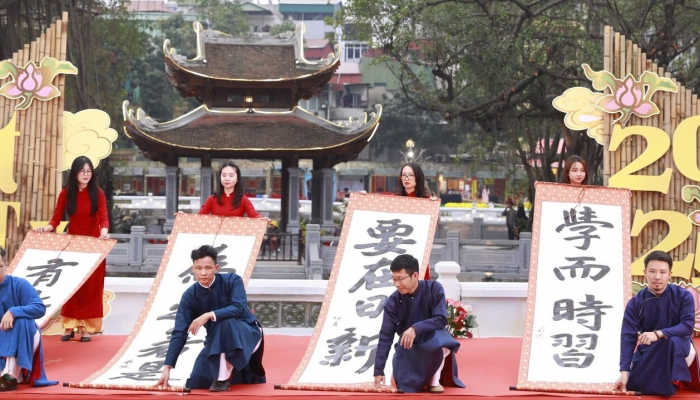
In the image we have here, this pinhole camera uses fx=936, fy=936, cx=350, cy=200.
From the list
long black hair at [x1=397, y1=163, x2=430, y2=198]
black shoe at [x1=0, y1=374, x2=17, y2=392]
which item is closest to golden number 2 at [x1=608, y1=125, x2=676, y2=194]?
long black hair at [x1=397, y1=163, x2=430, y2=198]

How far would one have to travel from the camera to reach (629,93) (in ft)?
21.7

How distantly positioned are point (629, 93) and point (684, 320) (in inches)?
89.4

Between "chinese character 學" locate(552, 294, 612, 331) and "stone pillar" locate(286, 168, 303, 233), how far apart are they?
11653 millimetres

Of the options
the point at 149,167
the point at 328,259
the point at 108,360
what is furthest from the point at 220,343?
the point at 149,167

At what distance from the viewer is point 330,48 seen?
46062 mm

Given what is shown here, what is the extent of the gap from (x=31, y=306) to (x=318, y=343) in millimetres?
1625

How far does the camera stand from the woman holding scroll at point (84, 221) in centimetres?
628

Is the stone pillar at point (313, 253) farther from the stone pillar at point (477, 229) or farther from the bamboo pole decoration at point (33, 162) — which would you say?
the bamboo pole decoration at point (33, 162)

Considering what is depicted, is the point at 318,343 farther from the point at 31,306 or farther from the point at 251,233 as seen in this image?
the point at 31,306

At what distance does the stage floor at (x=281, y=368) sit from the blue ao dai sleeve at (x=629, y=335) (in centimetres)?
27

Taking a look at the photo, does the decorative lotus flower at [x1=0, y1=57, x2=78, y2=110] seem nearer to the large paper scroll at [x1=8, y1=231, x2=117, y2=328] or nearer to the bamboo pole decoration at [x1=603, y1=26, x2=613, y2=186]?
the large paper scroll at [x1=8, y1=231, x2=117, y2=328]

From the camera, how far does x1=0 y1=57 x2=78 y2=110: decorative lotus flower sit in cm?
680

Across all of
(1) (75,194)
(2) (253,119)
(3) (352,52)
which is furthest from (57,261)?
(3) (352,52)

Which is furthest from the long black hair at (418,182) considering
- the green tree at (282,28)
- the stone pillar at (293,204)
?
the green tree at (282,28)
